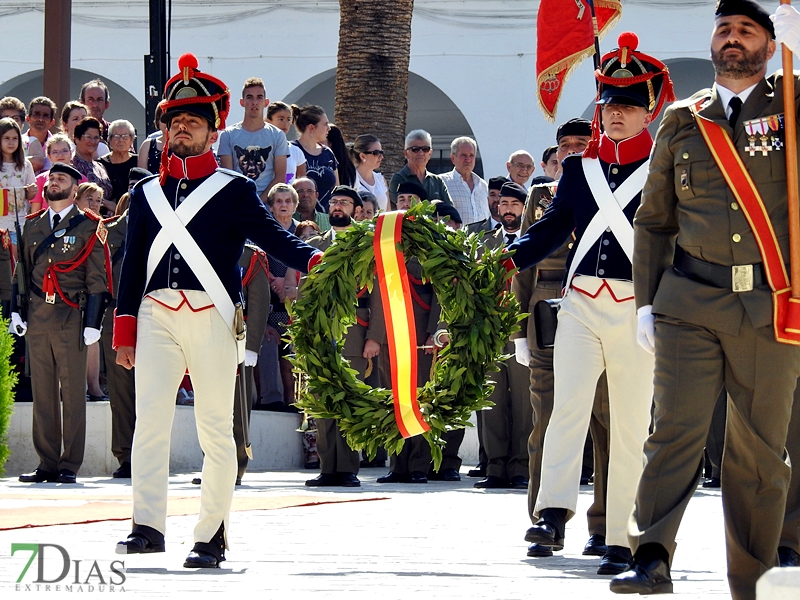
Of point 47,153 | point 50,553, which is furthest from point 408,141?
point 50,553

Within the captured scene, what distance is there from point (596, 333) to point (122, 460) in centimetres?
713

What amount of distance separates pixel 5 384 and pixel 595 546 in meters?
6.85

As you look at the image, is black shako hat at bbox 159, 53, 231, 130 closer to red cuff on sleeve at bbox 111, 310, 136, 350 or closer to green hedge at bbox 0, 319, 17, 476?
red cuff on sleeve at bbox 111, 310, 136, 350

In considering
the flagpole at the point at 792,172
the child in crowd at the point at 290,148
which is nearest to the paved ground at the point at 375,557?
the flagpole at the point at 792,172

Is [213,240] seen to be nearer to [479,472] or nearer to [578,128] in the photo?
[578,128]

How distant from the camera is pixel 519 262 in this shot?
7.80 metres

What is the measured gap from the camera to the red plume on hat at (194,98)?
7555 mm

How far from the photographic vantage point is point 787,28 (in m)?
5.73

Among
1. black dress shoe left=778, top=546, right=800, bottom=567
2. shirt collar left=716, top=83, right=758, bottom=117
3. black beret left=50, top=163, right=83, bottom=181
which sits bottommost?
black dress shoe left=778, top=546, right=800, bottom=567

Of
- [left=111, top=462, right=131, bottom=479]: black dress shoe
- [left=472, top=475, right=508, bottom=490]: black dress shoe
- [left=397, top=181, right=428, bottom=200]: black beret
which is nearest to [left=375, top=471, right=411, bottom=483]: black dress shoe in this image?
[left=472, top=475, right=508, bottom=490]: black dress shoe

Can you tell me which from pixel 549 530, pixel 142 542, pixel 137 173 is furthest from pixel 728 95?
pixel 137 173

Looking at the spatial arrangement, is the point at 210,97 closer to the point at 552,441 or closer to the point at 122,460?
the point at 552,441

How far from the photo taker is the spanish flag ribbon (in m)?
7.39

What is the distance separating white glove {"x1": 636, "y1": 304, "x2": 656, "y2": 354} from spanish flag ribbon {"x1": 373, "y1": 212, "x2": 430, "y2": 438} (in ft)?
Answer: 5.47
